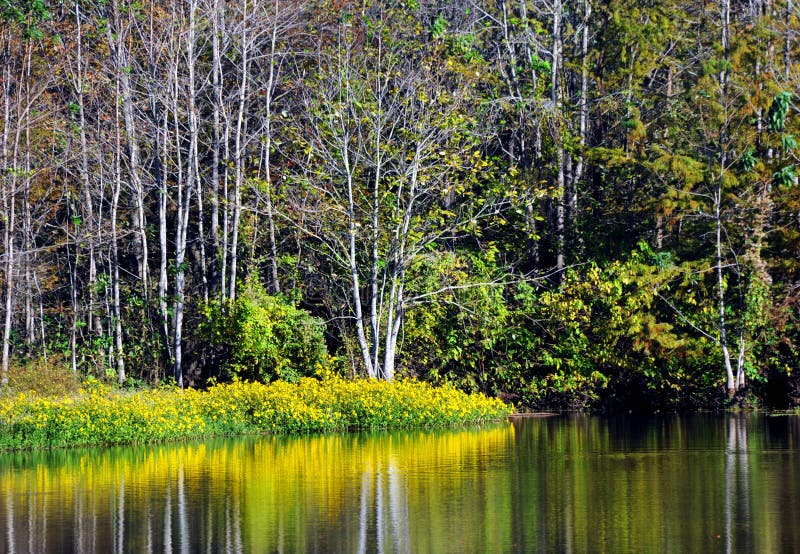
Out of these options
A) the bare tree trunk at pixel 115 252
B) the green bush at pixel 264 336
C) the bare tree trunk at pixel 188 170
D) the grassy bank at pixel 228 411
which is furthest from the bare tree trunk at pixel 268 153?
the grassy bank at pixel 228 411

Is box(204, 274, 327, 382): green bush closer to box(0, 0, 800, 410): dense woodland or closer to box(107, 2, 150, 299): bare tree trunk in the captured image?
box(0, 0, 800, 410): dense woodland

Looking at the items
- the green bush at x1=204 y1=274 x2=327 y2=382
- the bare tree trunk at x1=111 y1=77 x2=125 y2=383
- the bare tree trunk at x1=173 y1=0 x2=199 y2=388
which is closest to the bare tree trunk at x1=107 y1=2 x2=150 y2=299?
the bare tree trunk at x1=111 y1=77 x2=125 y2=383

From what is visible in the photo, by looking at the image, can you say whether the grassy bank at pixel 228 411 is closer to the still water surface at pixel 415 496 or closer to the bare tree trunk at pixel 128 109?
the still water surface at pixel 415 496

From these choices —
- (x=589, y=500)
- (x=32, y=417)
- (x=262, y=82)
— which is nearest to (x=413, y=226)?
(x=262, y=82)

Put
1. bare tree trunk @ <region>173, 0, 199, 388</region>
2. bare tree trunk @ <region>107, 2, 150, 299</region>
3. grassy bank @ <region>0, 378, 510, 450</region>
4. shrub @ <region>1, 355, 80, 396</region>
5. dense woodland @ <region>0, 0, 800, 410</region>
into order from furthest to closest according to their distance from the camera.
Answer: bare tree trunk @ <region>107, 2, 150, 299</region> → bare tree trunk @ <region>173, 0, 199, 388</region> → dense woodland @ <region>0, 0, 800, 410</region> → shrub @ <region>1, 355, 80, 396</region> → grassy bank @ <region>0, 378, 510, 450</region>

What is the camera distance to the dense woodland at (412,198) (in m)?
32.2

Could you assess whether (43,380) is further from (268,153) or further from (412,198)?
(412,198)

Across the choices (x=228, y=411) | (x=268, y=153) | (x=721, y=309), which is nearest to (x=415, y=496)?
(x=228, y=411)

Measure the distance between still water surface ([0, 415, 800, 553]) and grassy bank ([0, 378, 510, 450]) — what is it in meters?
0.71

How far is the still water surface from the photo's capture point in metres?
12.1

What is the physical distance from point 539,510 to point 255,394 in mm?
13601

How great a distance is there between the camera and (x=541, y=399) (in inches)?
1359

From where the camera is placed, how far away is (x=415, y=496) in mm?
15234

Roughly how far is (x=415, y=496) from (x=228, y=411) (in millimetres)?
11581
